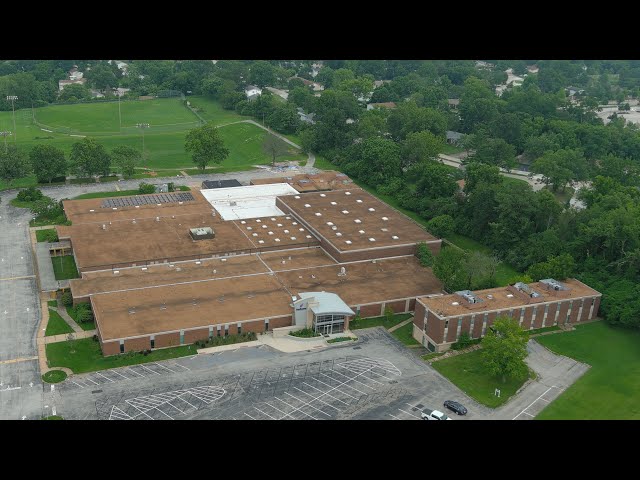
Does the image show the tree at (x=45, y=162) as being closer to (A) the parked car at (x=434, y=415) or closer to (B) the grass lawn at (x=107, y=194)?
(B) the grass lawn at (x=107, y=194)

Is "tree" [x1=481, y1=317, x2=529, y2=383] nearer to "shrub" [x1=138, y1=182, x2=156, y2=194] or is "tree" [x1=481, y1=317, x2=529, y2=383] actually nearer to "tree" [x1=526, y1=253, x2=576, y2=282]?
"tree" [x1=526, y1=253, x2=576, y2=282]

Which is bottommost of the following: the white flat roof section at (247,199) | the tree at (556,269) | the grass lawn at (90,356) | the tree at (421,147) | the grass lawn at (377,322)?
the grass lawn at (90,356)

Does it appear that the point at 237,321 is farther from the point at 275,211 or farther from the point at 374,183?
the point at 374,183

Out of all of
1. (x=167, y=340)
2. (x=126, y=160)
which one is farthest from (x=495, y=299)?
(x=126, y=160)

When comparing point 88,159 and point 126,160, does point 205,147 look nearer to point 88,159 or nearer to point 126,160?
point 126,160

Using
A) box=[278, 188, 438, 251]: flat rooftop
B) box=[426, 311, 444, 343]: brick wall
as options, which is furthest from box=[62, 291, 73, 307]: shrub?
box=[426, 311, 444, 343]: brick wall

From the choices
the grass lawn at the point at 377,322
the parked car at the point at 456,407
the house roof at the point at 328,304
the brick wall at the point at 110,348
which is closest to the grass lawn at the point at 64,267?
the brick wall at the point at 110,348

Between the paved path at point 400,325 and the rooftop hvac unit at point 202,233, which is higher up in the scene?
the rooftop hvac unit at point 202,233
